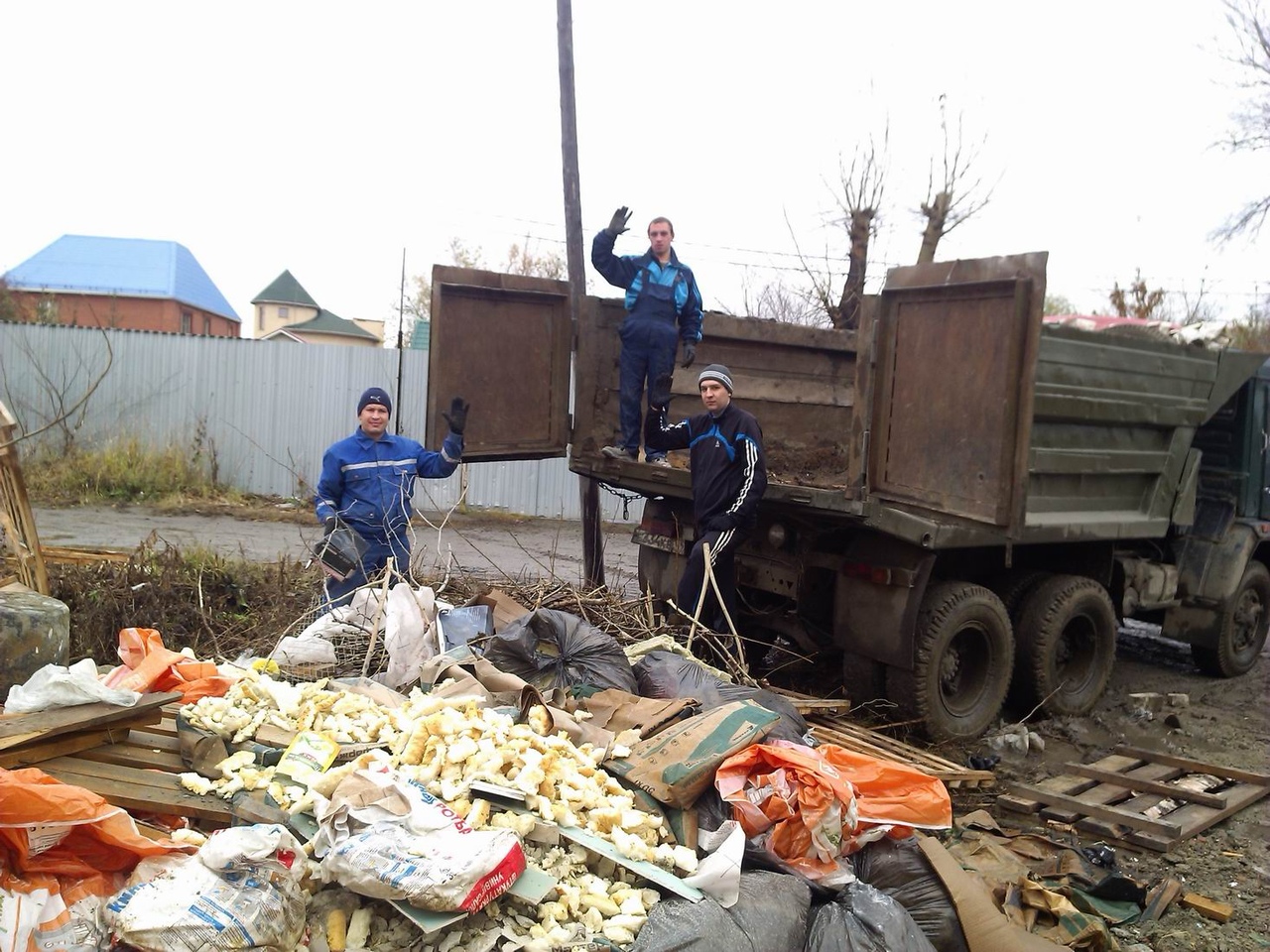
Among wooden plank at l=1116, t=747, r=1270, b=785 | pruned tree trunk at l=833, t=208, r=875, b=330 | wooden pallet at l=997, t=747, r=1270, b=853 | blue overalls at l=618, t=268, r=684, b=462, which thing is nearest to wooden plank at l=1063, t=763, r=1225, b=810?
wooden pallet at l=997, t=747, r=1270, b=853

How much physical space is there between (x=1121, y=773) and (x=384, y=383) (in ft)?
37.7

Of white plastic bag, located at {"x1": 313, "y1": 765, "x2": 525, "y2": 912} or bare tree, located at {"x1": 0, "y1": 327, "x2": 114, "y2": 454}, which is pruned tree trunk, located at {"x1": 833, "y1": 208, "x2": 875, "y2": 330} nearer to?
bare tree, located at {"x1": 0, "y1": 327, "x2": 114, "y2": 454}

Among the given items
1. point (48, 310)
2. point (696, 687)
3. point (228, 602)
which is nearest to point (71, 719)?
point (696, 687)

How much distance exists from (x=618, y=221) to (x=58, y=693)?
399 cm

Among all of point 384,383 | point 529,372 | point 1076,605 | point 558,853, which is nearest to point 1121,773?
point 1076,605

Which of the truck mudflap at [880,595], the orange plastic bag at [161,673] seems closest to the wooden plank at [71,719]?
the orange plastic bag at [161,673]

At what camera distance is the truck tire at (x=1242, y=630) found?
24.3 ft

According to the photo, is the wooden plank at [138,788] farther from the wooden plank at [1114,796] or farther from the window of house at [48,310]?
the window of house at [48,310]

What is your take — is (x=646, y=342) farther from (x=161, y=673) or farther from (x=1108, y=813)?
(x=1108, y=813)

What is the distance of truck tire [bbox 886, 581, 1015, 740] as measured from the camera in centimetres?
534

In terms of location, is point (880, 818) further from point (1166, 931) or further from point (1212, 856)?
point (1212, 856)

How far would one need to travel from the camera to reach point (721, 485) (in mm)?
5508

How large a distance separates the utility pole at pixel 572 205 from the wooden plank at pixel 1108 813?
2926 millimetres

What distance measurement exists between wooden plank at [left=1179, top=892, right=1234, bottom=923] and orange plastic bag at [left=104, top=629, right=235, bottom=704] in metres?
3.74
